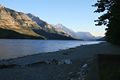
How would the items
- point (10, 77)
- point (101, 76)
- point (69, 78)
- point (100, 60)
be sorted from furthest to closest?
1. point (10, 77)
2. point (69, 78)
3. point (100, 60)
4. point (101, 76)

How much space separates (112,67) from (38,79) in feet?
31.4

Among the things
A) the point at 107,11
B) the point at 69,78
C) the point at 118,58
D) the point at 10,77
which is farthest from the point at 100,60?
the point at 107,11

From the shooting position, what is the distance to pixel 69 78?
2330 centimetres

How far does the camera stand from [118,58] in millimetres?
17219

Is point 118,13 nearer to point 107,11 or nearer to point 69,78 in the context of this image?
point 107,11

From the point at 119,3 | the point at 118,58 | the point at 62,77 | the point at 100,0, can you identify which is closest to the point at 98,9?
the point at 100,0

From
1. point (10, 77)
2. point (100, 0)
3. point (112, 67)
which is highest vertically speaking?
point (100, 0)

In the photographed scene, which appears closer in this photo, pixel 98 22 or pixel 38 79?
pixel 38 79

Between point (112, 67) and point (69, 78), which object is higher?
point (112, 67)

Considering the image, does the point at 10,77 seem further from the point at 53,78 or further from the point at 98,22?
the point at 98,22

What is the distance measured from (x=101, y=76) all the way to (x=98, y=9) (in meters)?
38.7

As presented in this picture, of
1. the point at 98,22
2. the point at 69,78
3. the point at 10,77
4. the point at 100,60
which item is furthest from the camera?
the point at 98,22

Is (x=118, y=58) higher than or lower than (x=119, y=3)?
lower

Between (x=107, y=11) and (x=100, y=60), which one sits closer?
(x=100, y=60)
